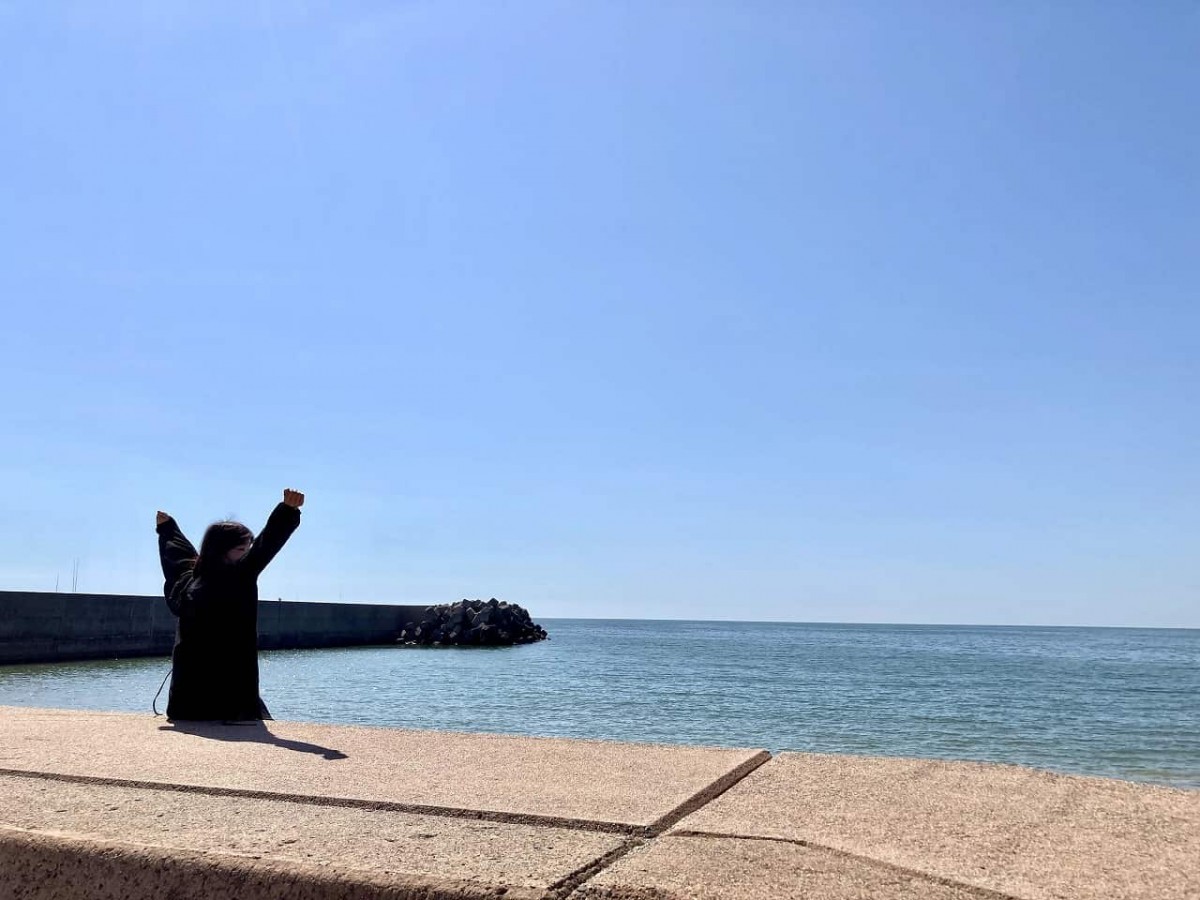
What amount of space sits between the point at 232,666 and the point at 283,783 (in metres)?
2.38

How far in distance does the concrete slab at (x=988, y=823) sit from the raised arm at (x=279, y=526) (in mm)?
2926

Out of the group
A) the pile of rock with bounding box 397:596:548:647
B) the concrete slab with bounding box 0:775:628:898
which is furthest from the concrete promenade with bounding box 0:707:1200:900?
the pile of rock with bounding box 397:596:548:647

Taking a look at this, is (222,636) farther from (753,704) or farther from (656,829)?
(753,704)

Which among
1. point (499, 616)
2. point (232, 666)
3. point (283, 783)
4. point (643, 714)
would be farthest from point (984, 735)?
point (499, 616)

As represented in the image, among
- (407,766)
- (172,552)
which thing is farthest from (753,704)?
(407,766)

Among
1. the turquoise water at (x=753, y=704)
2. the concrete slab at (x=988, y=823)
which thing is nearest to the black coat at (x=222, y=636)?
the concrete slab at (x=988, y=823)

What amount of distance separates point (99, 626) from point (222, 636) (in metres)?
33.5

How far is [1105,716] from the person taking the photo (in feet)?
76.2

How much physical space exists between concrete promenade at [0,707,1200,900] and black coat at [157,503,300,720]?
53.7 inches

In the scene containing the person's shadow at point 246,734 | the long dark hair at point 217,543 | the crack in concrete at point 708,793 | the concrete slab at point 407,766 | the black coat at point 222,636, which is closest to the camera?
the crack in concrete at point 708,793

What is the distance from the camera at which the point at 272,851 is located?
2314 millimetres

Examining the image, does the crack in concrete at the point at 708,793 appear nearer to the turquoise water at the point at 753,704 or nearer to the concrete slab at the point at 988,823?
the concrete slab at the point at 988,823

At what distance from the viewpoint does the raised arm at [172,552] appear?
5680 millimetres

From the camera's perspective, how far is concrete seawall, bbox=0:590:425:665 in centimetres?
3059
